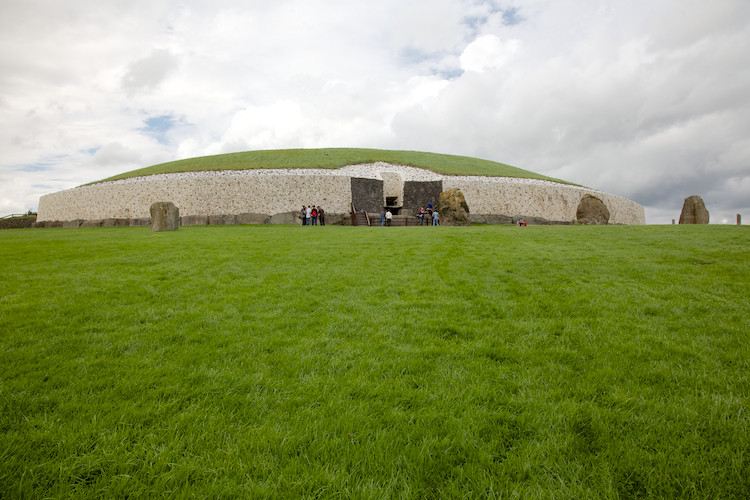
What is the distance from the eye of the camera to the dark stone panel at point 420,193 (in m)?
35.0

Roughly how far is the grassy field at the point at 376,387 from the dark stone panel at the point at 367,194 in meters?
25.9

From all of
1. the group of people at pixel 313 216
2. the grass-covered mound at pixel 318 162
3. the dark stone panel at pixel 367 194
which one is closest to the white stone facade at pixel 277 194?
the dark stone panel at pixel 367 194

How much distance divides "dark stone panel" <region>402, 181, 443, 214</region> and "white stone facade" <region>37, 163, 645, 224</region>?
840mm

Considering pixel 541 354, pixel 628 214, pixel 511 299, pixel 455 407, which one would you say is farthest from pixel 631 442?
pixel 628 214

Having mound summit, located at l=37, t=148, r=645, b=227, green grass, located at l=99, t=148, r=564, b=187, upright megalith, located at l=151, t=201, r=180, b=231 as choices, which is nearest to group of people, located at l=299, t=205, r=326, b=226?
mound summit, located at l=37, t=148, r=645, b=227

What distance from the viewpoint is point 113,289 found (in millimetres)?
7000

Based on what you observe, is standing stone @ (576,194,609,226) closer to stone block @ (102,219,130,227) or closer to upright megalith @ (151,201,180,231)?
upright megalith @ (151,201,180,231)

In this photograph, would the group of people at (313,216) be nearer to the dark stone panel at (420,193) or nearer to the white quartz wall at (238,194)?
the white quartz wall at (238,194)

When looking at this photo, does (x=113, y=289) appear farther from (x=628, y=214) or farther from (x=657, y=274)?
(x=628, y=214)

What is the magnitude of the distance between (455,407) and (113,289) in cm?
680

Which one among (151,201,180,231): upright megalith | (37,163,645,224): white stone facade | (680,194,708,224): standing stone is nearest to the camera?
(151,201,180,231): upright megalith

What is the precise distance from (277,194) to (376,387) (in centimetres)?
3017

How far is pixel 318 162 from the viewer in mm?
38188

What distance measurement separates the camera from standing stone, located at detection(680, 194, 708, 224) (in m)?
25.0
